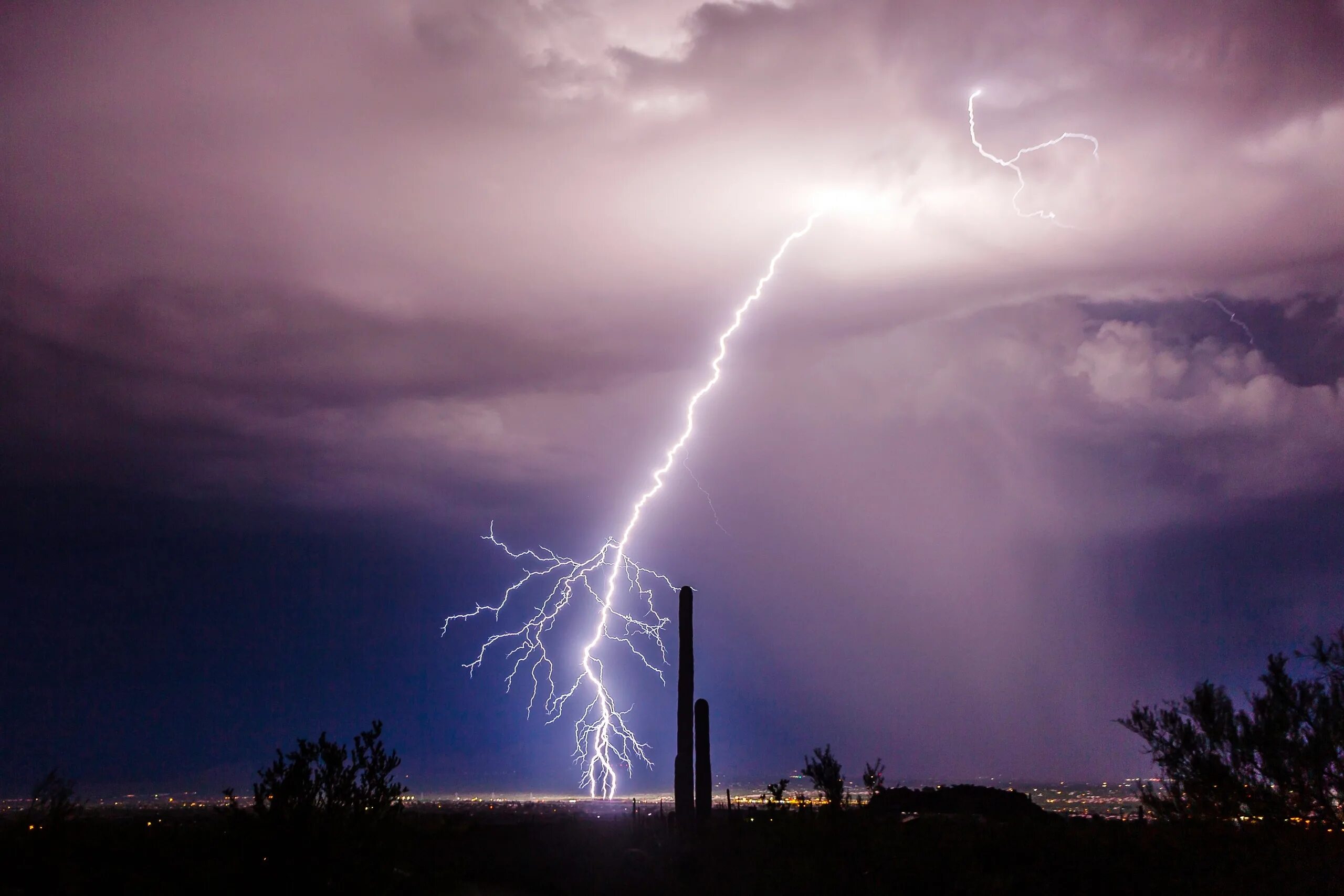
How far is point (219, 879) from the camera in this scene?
420 inches

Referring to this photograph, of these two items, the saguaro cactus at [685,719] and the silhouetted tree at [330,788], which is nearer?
the silhouetted tree at [330,788]

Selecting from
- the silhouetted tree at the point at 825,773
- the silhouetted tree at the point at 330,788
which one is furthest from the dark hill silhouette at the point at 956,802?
the silhouetted tree at the point at 330,788

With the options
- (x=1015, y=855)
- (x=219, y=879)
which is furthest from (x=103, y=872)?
(x=1015, y=855)

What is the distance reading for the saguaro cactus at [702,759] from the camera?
69.5 ft

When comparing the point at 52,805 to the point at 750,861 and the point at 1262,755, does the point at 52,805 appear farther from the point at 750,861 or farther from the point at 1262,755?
the point at 1262,755

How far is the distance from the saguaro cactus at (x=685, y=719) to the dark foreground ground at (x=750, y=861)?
1551 millimetres

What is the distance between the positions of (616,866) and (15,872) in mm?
9125

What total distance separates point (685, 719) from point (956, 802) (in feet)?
30.2

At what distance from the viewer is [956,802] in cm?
2556

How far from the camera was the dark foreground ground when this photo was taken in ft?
35.0

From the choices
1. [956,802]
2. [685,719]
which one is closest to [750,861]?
[685,719]

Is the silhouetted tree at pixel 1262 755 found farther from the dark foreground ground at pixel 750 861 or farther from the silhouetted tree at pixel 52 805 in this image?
the silhouetted tree at pixel 52 805

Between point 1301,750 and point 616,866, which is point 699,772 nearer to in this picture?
point 616,866

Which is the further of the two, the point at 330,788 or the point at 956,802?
the point at 956,802
